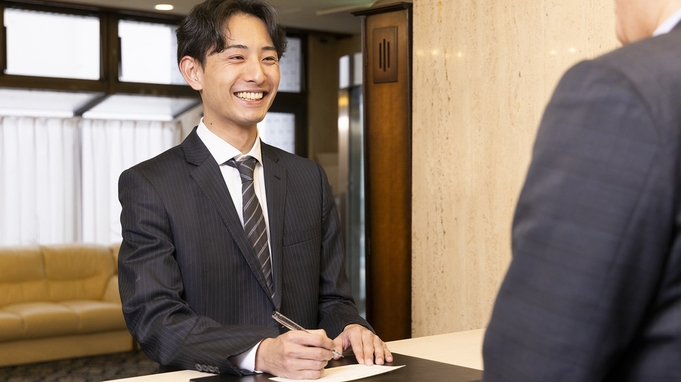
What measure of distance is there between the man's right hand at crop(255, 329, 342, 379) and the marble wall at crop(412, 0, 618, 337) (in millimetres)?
2001

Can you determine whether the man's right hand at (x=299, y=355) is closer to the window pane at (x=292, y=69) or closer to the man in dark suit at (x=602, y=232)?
the man in dark suit at (x=602, y=232)

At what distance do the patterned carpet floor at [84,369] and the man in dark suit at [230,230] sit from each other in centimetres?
473

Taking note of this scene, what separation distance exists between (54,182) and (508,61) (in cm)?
624

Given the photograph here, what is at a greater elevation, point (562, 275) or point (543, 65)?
point (543, 65)

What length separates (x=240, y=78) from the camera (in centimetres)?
222

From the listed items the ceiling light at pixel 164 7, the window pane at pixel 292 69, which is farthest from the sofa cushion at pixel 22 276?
the window pane at pixel 292 69

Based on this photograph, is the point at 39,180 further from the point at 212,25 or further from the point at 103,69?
the point at 212,25

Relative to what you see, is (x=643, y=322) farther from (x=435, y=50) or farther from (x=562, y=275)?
Result: (x=435, y=50)

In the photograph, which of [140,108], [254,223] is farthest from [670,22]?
[140,108]

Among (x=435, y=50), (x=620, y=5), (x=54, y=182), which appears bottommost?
(x=54, y=182)

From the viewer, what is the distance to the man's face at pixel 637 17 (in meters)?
0.91

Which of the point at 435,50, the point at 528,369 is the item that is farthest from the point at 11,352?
the point at 528,369

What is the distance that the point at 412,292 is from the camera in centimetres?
417

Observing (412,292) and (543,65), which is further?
(412,292)
